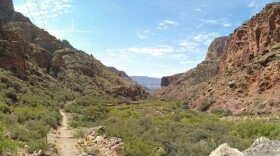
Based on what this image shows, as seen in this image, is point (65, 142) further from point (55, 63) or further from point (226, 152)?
point (55, 63)

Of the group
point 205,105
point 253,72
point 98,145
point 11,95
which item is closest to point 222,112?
point 205,105

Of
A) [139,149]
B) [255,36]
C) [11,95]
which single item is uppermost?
[255,36]

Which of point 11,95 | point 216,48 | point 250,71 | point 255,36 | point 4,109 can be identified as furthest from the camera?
point 216,48

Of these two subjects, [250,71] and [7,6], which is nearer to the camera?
[250,71]

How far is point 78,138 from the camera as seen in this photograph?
1898cm

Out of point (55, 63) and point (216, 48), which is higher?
point (216, 48)

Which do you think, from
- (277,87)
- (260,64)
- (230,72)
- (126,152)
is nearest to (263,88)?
(277,87)

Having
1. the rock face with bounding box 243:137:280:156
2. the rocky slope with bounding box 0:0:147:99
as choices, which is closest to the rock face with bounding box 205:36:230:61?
the rocky slope with bounding box 0:0:147:99

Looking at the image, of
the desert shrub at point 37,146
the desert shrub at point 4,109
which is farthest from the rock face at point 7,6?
the desert shrub at point 37,146

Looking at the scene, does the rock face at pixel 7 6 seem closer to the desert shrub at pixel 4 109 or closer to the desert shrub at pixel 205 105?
the desert shrub at pixel 205 105

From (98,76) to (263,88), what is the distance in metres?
60.5

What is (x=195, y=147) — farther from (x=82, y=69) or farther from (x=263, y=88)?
(x=82, y=69)

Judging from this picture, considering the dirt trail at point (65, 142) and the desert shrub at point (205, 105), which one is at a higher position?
the desert shrub at point (205, 105)

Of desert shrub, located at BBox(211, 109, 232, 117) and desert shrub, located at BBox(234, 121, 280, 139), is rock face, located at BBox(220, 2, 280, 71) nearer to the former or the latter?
desert shrub, located at BBox(211, 109, 232, 117)
